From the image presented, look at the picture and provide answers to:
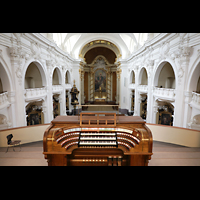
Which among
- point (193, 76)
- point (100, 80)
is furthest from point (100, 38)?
point (193, 76)

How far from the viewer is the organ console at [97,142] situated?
4809mm

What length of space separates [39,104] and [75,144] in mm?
8668

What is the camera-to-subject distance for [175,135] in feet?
26.3

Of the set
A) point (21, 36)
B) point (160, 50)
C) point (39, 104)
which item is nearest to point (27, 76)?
point (39, 104)

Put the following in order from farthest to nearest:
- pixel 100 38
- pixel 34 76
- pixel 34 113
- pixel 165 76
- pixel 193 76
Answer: pixel 100 38, pixel 34 113, pixel 34 76, pixel 165 76, pixel 193 76

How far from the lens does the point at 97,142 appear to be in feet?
16.7

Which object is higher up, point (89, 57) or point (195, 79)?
point (89, 57)

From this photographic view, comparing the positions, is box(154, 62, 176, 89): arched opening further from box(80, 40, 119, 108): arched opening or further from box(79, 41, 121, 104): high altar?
box(79, 41, 121, 104): high altar

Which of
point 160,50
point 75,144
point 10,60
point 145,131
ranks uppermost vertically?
point 160,50

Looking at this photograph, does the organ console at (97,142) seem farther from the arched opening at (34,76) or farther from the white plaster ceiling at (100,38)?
the white plaster ceiling at (100,38)

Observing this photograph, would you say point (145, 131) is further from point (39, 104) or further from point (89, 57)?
point (89, 57)

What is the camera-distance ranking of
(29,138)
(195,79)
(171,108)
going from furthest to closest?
(171,108), (29,138), (195,79)

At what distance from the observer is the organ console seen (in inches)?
189

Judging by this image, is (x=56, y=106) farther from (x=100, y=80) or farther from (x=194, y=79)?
(x=194, y=79)
